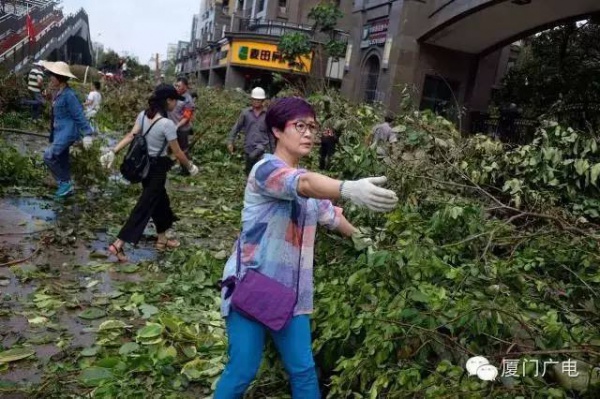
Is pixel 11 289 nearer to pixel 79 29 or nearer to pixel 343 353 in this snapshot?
pixel 343 353

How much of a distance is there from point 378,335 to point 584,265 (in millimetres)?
1441

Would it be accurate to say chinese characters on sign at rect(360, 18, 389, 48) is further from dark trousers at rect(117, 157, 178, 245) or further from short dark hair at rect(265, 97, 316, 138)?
short dark hair at rect(265, 97, 316, 138)

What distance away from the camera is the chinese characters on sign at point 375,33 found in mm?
17922

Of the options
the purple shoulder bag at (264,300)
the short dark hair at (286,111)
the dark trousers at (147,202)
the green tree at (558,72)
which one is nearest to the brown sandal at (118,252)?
the dark trousers at (147,202)

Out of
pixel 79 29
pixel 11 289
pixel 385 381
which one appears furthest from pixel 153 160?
pixel 79 29

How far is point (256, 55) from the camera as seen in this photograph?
30.1 meters

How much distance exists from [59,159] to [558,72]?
15.8m

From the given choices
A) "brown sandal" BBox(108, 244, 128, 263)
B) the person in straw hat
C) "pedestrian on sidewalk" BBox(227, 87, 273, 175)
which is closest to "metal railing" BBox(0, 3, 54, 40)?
the person in straw hat

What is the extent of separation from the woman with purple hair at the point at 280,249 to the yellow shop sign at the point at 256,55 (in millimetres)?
27107

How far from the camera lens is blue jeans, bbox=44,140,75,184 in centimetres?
666

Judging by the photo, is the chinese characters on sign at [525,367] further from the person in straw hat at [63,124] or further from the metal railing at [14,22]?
the metal railing at [14,22]

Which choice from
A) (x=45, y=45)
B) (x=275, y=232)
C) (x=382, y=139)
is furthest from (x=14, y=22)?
(x=275, y=232)

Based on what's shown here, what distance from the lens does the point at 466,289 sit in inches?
109

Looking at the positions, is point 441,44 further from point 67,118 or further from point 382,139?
point 67,118
